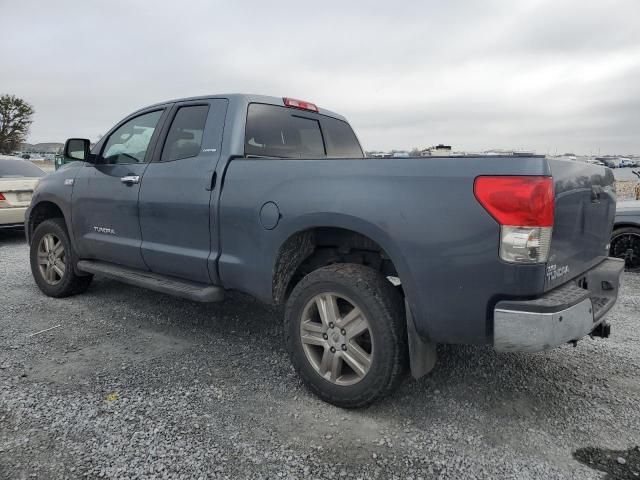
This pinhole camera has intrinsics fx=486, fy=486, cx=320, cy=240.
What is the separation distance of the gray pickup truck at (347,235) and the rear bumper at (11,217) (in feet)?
15.1

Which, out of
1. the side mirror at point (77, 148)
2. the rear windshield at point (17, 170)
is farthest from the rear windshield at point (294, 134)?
the rear windshield at point (17, 170)

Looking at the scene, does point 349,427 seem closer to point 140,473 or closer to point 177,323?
point 140,473

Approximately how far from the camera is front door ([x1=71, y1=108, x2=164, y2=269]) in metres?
4.06

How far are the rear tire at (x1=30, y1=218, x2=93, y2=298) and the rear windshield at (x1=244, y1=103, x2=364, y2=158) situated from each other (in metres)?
2.44

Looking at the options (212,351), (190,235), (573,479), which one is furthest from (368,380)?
(190,235)

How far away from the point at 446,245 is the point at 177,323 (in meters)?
2.81

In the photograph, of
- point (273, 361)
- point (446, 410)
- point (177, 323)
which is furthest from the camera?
point (177, 323)

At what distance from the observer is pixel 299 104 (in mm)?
4156

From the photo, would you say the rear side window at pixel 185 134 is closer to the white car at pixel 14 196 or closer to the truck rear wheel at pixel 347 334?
the truck rear wheel at pixel 347 334

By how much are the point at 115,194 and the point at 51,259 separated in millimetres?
1467

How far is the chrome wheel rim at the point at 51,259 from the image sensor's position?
4.98 m

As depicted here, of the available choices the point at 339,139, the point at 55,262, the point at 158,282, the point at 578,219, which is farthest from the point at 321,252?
the point at 55,262

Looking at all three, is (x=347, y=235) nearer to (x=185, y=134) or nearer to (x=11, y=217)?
(x=185, y=134)

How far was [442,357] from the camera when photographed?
3600mm
